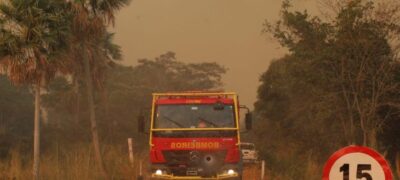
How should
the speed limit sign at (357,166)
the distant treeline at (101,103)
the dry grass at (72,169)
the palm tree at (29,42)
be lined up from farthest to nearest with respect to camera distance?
the distant treeline at (101,103) < the palm tree at (29,42) < the dry grass at (72,169) < the speed limit sign at (357,166)

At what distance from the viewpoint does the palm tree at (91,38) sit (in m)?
27.8

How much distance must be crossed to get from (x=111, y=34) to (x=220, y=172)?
85.8ft

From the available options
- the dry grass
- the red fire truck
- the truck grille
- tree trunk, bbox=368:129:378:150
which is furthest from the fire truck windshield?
tree trunk, bbox=368:129:378:150

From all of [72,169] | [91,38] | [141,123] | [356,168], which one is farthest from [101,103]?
[356,168]

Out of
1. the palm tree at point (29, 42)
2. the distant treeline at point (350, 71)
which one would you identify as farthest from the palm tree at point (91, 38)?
the distant treeline at point (350, 71)

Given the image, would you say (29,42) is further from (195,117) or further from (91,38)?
(195,117)

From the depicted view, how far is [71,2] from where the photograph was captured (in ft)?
91.7

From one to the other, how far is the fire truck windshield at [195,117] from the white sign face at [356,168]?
9.86 meters

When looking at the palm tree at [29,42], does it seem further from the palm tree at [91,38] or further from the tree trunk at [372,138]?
the tree trunk at [372,138]

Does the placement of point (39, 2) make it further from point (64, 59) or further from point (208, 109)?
point (208, 109)

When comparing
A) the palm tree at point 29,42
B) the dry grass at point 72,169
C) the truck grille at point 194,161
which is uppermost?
the palm tree at point 29,42

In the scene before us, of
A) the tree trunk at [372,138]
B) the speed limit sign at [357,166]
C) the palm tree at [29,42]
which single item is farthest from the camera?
the tree trunk at [372,138]

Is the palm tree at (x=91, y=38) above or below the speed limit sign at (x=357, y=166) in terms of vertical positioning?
above

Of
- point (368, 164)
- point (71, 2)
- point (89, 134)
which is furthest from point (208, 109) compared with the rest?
point (89, 134)
